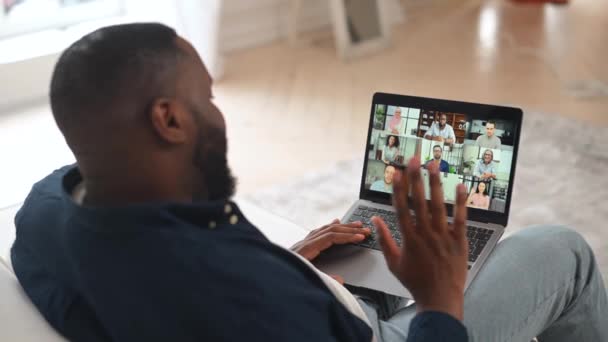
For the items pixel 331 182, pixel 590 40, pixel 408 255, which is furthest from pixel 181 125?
pixel 590 40

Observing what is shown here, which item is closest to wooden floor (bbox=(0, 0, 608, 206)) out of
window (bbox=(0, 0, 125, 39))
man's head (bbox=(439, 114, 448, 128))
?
window (bbox=(0, 0, 125, 39))

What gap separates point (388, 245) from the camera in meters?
0.95

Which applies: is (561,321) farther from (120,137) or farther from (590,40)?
(590,40)

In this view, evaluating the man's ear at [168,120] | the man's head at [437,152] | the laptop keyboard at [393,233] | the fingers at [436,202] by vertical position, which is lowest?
the laptop keyboard at [393,233]

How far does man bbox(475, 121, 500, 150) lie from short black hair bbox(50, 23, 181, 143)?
697 millimetres

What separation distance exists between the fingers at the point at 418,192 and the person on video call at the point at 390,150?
592 mm

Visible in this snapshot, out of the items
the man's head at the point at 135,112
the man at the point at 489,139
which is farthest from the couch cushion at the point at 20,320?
the man at the point at 489,139

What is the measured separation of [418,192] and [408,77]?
2630 mm

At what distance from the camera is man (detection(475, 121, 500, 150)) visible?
55.8 inches

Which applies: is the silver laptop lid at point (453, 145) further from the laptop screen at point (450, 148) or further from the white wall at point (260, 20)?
the white wall at point (260, 20)

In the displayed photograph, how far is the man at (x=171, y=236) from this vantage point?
855 millimetres

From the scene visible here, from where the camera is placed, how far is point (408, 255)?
3.06ft

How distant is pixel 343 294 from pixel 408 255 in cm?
12

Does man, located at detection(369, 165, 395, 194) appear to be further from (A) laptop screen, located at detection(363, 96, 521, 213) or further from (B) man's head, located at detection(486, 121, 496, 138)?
(B) man's head, located at detection(486, 121, 496, 138)
